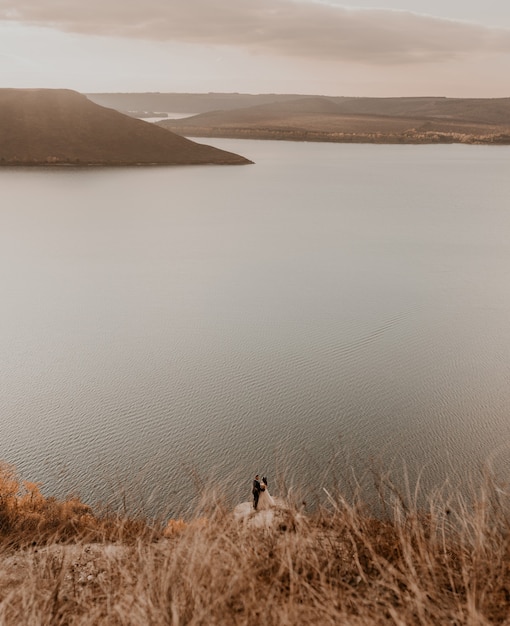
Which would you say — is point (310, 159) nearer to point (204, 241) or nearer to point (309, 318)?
point (204, 241)

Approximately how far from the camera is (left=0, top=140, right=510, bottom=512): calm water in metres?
14.3

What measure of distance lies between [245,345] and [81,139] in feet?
290

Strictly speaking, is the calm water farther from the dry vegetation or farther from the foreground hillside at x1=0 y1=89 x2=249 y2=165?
the foreground hillside at x1=0 y1=89 x2=249 y2=165

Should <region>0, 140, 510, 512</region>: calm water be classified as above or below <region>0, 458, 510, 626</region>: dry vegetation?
below

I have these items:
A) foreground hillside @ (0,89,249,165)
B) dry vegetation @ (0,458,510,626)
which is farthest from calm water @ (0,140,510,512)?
foreground hillside @ (0,89,249,165)

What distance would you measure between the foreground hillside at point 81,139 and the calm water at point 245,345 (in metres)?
41.8

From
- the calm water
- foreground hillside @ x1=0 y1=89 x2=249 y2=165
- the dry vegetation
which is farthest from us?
foreground hillside @ x1=0 y1=89 x2=249 y2=165

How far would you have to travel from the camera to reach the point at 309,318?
25.8m

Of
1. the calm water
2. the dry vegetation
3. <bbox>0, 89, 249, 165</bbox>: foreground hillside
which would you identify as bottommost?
the calm water

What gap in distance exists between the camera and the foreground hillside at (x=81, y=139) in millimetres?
93312

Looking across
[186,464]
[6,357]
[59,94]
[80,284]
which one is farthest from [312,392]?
[59,94]

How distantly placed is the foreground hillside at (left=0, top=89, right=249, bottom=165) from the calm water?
1646 inches

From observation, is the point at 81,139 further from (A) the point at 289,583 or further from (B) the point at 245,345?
(A) the point at 289,583

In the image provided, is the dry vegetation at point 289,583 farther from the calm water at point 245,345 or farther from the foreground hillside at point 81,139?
the foreground hillside at point 81,139
